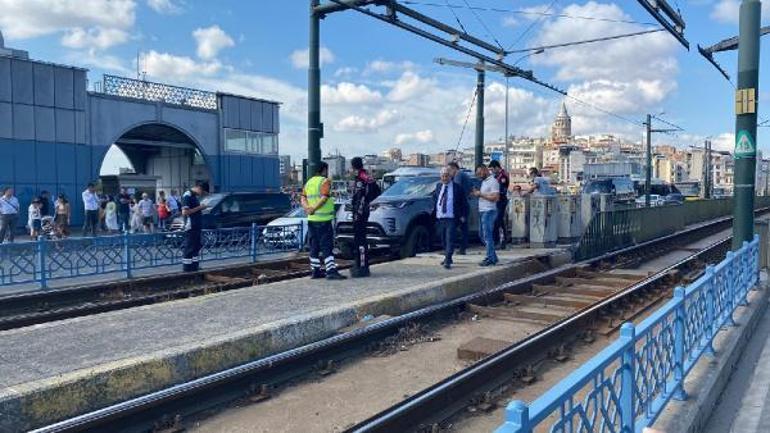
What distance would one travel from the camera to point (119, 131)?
30.7 metres

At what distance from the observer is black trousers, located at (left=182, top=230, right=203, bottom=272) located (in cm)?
1223

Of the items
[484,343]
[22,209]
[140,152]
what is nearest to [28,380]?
[484,343]

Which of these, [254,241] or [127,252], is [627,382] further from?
[254,241]

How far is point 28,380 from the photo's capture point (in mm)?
4883

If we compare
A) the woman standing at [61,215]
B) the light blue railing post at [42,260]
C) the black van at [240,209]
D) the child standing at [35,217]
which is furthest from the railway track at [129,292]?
the child standing at [35,217]

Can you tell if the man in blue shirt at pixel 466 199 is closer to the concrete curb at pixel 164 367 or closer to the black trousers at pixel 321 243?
the black trousers at pixel 321 243

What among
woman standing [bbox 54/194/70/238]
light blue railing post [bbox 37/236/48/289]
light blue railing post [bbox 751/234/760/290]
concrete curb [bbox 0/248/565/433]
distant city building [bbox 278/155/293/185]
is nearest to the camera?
concrete curb [bbox 0/248/565/433]

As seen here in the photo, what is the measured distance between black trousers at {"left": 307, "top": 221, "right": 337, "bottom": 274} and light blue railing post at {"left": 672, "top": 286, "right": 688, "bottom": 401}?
18.6ft

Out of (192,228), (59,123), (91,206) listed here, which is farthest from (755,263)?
(59,123)

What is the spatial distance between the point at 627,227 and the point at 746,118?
709 centimetres

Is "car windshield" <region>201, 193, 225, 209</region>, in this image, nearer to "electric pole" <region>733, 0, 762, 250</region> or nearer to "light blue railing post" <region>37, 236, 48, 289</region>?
"light blue railing post" <region>37, 236, 48, 289</region>

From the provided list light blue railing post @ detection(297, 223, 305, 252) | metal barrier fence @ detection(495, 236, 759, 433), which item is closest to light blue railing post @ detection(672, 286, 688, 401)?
metal barrier fence @ detection(495, 236, 759, 433)

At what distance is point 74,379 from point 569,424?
3.73m

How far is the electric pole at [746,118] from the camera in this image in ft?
29.2
